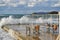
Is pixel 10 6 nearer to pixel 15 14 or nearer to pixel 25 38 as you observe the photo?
pixel 15 14

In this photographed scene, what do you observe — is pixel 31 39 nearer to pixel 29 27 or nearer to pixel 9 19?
pixel 29 27

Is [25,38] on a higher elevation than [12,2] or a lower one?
lower

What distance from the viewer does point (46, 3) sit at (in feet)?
2.36

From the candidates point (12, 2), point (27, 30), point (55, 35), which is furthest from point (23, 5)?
point (55, 35)

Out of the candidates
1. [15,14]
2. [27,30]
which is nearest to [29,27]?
[27,30]

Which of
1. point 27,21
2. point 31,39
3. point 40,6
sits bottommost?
point 31,39

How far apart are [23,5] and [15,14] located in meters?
0.09

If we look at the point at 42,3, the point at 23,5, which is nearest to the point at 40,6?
the point at 42,3

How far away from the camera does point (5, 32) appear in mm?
708

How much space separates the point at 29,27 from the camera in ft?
2.36

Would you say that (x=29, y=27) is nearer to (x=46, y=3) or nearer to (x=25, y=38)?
(x=25, y=38)

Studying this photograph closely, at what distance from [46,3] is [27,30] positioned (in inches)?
10.1

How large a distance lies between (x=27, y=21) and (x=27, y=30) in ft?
0.23

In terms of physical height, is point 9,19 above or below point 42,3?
below
